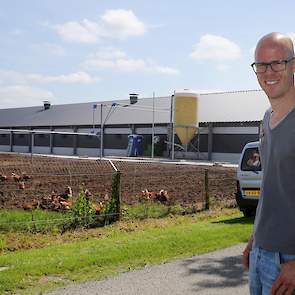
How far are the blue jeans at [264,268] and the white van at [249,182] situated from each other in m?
9.40

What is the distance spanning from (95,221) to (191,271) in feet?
13.7

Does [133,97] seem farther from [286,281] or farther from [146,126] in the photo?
[286,281]

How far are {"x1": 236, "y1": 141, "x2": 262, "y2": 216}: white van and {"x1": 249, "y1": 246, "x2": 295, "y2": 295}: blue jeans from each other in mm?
9404

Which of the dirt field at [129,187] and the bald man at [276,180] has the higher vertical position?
the bald man at [276,180]

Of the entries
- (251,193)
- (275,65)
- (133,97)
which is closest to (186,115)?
(133,97)

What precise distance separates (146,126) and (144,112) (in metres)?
2.72

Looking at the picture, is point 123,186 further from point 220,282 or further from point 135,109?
point 135,109

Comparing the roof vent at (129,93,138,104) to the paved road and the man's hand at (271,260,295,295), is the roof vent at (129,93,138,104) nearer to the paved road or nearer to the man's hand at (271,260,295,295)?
the paved road

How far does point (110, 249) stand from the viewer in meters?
7.83

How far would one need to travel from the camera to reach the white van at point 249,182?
1195 cm

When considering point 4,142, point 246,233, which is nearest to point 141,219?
point 246,233

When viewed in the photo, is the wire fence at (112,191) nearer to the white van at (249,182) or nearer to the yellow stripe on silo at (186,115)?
the white van at (249,182)

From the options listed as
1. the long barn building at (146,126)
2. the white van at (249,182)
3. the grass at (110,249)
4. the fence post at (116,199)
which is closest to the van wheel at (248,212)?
the white van at (249,182)

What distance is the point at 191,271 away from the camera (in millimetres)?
6656
